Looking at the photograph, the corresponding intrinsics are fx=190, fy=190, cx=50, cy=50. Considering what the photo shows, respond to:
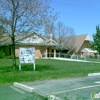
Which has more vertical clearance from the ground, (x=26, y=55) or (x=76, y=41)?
(x=76, y=41)

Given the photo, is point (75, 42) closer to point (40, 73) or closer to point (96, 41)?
point (96, 41)

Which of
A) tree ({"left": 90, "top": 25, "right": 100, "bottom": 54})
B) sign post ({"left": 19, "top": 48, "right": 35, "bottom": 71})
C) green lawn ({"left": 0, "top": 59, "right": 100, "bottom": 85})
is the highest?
tree ({"left": 90, "top": 25, "right": 100, "bottom": 54})

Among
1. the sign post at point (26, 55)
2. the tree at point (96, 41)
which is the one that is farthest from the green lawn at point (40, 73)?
the tree at point (96, 41)

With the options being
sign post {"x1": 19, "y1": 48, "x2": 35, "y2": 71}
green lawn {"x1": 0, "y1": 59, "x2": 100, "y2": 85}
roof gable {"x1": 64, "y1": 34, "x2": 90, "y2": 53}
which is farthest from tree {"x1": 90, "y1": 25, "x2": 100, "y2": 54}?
sign post {"x1": 19, "y1": 48, "x2": 35, "y2": 71}

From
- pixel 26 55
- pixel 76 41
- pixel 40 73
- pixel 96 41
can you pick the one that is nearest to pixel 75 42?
pixel 76 41

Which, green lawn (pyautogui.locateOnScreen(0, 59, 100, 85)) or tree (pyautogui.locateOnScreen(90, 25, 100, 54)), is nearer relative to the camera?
green lawn (pyautogui.locateOnScreen(0, 59, 100, 85))

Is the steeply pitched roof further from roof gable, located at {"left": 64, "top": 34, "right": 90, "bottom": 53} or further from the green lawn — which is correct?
the green lawn

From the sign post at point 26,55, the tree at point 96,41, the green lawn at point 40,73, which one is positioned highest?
the tree at point 96,41

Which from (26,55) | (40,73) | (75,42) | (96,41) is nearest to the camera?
(40,73)

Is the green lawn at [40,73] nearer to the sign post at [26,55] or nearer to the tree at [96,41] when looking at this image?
the sign post at [26,55]

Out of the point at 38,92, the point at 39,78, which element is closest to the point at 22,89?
the point at 38,92

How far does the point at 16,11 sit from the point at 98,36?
32.6 m

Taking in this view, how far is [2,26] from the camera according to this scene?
14.0 meters

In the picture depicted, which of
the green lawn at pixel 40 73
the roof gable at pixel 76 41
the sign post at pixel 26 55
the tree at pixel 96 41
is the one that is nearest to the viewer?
the green lawn at pixel 40 73
